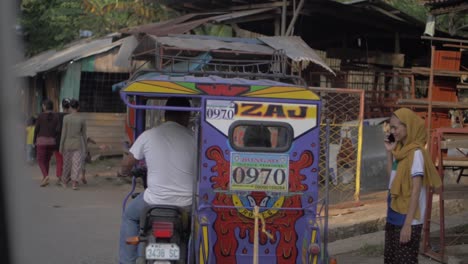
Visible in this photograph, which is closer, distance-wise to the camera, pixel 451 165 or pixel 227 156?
pixel 227 156

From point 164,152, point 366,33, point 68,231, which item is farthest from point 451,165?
point 366,33

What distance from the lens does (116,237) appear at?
9.12m

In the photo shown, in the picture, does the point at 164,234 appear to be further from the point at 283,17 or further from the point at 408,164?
the point at 283,17

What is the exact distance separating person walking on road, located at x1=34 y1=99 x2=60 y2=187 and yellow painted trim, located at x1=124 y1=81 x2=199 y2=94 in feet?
28.0

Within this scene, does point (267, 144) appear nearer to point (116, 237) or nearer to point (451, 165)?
point (451, 165)

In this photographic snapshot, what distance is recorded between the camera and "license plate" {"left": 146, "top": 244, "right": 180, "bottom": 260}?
5012 mm

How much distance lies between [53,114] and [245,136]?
347 inches

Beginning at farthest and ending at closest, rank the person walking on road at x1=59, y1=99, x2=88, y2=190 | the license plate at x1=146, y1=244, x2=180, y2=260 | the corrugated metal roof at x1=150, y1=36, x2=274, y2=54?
1. the person walking on road at x1=59, y1=99, x2=88, y2=190
2. the corrugated metal roof at x1=150, y1=36, x2=274, y2=54
3. the license plate at x1=146, y1=244, x2=180, y2=260

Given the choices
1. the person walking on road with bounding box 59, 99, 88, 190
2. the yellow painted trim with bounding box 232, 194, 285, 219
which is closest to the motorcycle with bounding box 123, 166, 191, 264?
the yellow painted trim with bounding box 232, 194, 285, 219

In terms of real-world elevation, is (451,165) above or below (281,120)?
below

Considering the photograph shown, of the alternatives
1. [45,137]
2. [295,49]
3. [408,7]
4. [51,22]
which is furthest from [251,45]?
[51,22]

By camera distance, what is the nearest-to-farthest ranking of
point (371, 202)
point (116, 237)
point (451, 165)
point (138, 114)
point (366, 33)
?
point (138, 114)
point (451, 165)
point (116, 237)
point (371, 202)
point (366, 33)

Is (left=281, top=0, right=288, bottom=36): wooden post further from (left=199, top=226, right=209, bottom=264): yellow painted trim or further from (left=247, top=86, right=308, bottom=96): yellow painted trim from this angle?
(left=199, top=226, right=209, bottom=264): yellow painted trim

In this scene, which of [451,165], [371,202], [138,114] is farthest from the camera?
[371,202]
